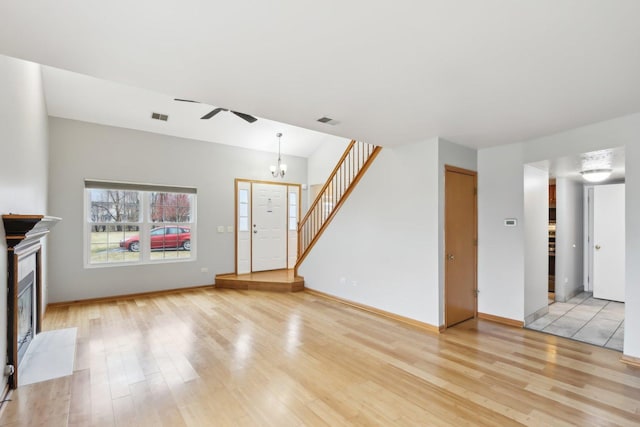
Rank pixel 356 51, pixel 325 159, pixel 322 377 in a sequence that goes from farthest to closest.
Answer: pixel 325 159 < pixel 322 377 < pixel 356 51

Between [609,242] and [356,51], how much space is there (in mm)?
6129

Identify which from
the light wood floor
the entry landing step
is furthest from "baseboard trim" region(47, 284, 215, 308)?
the light wood floor

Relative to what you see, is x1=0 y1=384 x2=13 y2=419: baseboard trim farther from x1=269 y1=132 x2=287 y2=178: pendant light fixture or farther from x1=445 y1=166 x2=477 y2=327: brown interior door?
x1=269 y1=132 x2=287 y2=178: pendant light fixture

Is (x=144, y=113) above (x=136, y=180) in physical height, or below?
above

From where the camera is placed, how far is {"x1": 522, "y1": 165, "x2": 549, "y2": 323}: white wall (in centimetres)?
424

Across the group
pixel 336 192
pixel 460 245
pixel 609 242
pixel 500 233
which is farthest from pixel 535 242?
pixel 336 192

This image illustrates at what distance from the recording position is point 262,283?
6.17 meters

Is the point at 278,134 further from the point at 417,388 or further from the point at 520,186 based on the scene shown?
the point at 417,388

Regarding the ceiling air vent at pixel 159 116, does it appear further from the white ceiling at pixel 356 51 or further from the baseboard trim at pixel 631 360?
the baseboard trim at pixel 631 360

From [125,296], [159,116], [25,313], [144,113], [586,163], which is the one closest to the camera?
[25,313]

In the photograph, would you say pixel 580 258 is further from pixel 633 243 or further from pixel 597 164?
pixel 633 243

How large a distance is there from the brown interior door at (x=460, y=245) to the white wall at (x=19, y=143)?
4507mm

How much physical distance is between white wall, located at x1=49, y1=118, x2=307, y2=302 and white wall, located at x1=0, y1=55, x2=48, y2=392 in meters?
1.11

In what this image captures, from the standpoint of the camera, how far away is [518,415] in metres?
2.25
